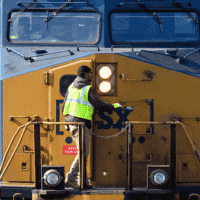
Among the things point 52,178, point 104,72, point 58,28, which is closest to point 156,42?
point 104,72

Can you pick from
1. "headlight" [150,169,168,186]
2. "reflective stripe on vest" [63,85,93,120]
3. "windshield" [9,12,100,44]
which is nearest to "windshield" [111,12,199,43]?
"windshield" [9,12,100,44]

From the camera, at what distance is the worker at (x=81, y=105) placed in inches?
158

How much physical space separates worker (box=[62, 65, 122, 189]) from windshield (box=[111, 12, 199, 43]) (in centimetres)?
102

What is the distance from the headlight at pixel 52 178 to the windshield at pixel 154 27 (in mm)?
1932

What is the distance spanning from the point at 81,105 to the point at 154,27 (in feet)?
5.24

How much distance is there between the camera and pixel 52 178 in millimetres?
3770

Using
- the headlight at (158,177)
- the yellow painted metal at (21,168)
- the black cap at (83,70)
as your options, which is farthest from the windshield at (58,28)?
the headlight at (158,177)

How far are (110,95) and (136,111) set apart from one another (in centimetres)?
35

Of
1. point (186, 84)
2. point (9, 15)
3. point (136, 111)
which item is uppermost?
point (9, 15)

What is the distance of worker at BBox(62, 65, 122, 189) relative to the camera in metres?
4.01

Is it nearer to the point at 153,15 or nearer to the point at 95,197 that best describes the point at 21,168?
the point at 95,197

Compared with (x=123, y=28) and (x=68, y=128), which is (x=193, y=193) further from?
(x=123, y=28)

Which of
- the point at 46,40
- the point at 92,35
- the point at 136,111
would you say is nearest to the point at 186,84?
the point at 136,111

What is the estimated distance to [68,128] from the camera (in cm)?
420
